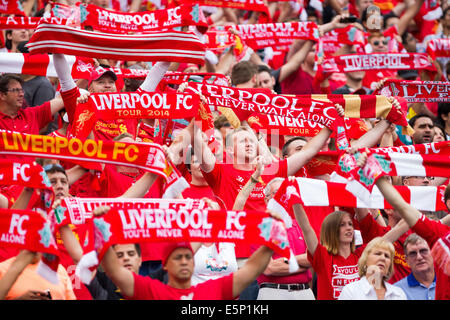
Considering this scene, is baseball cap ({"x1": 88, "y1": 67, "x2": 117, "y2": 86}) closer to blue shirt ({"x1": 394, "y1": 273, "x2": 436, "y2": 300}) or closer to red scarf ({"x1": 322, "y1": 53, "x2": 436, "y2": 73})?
blue shirt ({"x1": 394, "y1": 273, "x2": 436, "y2": 300})

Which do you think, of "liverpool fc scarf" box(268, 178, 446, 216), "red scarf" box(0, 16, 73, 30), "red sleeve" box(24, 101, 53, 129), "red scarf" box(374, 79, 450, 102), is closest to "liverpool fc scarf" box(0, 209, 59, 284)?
"liverpool fc scarf" box(268, 178, 446, 216)

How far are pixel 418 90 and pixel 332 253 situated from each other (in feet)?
10.6

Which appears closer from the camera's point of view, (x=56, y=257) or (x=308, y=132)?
(x=56, y=257)

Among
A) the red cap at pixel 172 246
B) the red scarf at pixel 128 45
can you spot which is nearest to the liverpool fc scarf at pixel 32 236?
the red cap at pixel 172 246

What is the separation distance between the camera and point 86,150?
6871 millimetres

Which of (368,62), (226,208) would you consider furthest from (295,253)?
(368,62)

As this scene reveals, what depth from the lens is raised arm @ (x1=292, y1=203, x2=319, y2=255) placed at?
22.8ft

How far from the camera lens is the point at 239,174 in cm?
816

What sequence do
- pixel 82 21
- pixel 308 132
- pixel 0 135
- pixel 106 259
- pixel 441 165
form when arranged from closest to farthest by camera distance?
1. pixel 106 259
2. pixel 0 135
3. pixel 441 165
4. pixel 308 132
5. pixel 82 21

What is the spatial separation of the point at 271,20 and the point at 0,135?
7519mm

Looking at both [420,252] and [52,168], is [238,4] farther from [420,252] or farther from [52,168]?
[420,252]

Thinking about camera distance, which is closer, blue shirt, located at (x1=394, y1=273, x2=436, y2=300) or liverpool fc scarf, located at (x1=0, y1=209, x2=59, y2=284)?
liverpool fc scarf, located at (x1=0, y1=209, x2=59, y2=284)
